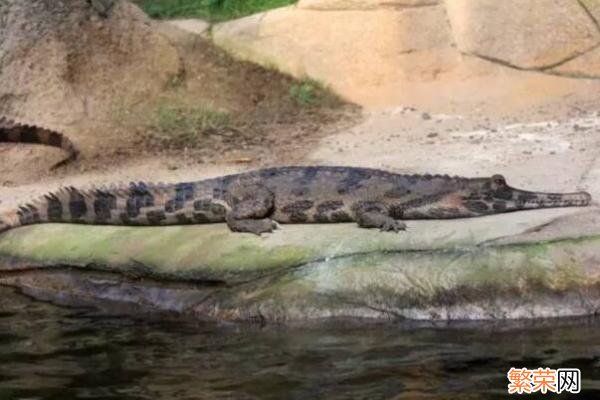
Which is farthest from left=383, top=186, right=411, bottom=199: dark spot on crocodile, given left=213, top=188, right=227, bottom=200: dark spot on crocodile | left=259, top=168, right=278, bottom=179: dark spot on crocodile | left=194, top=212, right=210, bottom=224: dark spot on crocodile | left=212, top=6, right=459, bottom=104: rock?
left=212, top=6, right=459, bottom=104: rock

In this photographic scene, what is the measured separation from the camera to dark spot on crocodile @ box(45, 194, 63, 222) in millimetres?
7605

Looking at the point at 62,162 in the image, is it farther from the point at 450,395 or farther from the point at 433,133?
the point at 450,395

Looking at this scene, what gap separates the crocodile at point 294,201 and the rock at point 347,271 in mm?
140

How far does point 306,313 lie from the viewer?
5.93m

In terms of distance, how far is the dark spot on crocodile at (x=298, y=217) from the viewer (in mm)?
7105

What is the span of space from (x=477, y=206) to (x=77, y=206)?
9.00 ft

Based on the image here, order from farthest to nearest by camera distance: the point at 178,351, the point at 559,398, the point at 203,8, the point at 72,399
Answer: the point at 203,8, the point at 178,351, the point at 72,399, the point at 559,398

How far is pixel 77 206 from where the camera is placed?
24.8 feet

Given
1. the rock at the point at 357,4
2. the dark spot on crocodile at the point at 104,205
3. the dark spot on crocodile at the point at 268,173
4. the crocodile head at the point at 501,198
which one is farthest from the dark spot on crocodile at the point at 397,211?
the rock at the point at 357,4

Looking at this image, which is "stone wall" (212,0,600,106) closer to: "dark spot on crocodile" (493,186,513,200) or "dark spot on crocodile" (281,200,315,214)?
"dark spot on crocodile" (281,200,315,214)

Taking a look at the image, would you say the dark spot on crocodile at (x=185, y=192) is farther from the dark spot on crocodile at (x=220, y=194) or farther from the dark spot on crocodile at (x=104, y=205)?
the dark spot on crocodile at (x=104, y=205)

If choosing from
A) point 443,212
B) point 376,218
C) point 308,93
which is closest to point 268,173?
point 376,218

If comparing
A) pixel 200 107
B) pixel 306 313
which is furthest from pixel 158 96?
pixel 306 313

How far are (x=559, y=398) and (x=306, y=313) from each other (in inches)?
66.5
